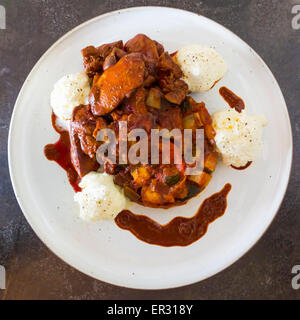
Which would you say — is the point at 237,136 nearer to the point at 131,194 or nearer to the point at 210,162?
the point at 210,162

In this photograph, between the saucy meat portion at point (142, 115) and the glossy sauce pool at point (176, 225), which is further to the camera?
the glossy sauce pool at point (176, 225)

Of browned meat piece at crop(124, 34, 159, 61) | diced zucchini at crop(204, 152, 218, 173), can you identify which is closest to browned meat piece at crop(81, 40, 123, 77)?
browned meat piece at crop(124, 34, 159, 61)

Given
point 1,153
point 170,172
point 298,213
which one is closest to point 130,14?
point 170,172

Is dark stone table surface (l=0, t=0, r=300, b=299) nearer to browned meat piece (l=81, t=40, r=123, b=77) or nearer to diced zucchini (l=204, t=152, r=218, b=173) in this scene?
browned meat piece (l=81, t=40, r=123, b=77)

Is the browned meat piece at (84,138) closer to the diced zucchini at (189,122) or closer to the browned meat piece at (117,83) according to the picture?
the browned meat piece at (117,83)

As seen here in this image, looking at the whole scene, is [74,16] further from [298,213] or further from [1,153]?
[298,213]

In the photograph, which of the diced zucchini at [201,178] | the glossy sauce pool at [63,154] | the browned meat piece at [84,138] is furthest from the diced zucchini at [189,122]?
the glossy sauce pool at [63,154]

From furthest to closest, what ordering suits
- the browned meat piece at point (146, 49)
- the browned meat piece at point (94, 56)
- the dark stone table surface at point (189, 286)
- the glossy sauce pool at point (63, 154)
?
1. the dark stone table surface at point (189, 286)
2. the glossy sauce pool at point (63, 154)
3. the browned meat piece at point (94, 56)
4. the browned meat piece at point (146, 49)

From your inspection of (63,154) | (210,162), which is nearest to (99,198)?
(63,154)
